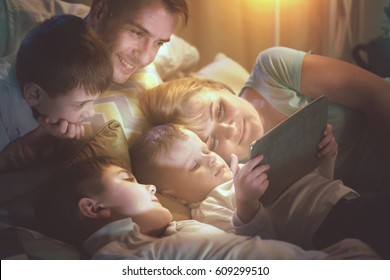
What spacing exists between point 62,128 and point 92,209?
23cm

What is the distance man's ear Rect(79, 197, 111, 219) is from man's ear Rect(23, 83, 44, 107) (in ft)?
0.95

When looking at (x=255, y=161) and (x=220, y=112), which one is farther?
(x=220, y=112)

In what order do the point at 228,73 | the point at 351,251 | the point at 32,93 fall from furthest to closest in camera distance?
the point at 228,73 → the point at 32,93 → the point at 351,251

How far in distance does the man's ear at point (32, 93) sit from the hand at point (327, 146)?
76 centimetres

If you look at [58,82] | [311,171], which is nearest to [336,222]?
[311,171]

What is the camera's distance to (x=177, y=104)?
1.42m

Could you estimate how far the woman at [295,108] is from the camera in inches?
55.3

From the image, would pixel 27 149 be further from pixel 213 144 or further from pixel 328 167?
pixel 328 167

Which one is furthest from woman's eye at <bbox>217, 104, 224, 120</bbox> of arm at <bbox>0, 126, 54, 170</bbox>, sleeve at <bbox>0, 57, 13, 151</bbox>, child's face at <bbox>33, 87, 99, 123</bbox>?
sleeve at <bbox>0, 57, 13, 151</bbox>

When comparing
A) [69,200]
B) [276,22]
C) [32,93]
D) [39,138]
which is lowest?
[69,200]

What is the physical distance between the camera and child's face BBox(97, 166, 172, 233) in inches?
50.5

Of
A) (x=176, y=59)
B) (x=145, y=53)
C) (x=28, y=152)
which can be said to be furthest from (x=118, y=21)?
(x=28, y=152)

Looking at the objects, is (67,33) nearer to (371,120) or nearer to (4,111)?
(4,111)

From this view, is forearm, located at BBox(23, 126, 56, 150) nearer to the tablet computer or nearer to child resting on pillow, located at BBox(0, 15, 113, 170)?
child resting on pillow, located at BBox(0, 15, 113, 170)
